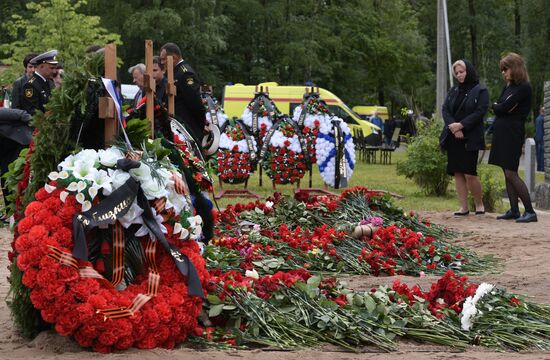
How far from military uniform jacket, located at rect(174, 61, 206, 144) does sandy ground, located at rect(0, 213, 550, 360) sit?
2303 millimetres

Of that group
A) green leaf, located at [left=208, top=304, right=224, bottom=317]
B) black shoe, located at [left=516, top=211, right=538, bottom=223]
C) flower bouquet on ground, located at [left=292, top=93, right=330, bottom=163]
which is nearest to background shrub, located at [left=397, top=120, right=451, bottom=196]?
flower bouquet on ground, located at [left=292, top=93, right=330, bottom=163]

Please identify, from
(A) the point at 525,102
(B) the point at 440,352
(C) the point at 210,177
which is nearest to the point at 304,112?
(A) the point at 525,102

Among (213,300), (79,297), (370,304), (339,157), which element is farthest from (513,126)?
(79,297)

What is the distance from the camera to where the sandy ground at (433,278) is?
20.7 feet

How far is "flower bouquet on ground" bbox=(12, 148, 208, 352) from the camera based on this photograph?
6285mm

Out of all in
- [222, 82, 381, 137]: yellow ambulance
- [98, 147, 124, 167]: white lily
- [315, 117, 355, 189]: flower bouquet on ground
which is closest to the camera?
[98, 147, 124, 167]: white lily

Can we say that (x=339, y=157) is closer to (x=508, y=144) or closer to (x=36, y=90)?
(x=508, y=144)

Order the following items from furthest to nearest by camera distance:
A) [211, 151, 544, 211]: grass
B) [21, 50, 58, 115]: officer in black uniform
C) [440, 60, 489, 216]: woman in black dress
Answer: [211, 151, 544, 211]: grass < [440, 60, 489, 216]: woman in black dress < [21, 50, 58, 115]: officer in black uniform

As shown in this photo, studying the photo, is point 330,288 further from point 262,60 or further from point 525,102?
point 262,60

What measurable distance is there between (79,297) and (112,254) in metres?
0.43

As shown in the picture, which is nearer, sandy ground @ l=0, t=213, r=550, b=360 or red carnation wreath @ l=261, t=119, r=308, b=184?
sandy ground @ l=0, t=213, r=550, b=360

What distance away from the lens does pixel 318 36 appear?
53406mm

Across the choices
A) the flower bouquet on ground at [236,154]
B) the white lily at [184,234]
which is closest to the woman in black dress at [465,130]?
the flower bouquet on ground at [236,154]

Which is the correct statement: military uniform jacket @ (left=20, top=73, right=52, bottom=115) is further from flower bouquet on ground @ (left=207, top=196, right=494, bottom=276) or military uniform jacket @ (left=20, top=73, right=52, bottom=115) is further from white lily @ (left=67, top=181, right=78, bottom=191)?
white lily @ (left=67, top=181, right=78, bottom=191)
